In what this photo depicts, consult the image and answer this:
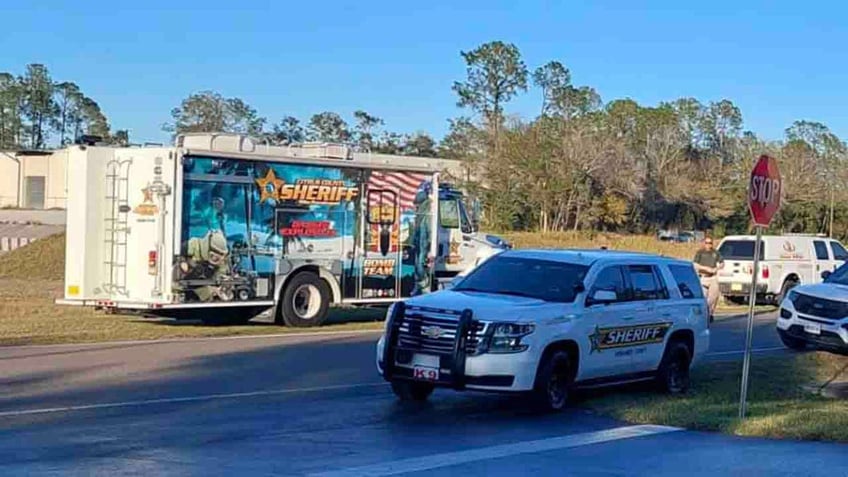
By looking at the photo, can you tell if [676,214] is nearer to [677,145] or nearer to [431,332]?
[677,145]

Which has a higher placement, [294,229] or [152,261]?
[294,229]

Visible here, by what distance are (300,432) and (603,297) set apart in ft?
13.1

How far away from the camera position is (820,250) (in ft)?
119

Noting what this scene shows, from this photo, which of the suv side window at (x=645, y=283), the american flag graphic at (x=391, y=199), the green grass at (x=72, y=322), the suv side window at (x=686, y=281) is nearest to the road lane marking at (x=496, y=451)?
the suv side window at (x=645, y=283)

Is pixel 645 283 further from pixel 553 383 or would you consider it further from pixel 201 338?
pixel 201 338

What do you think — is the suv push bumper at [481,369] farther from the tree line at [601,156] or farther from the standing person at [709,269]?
the tree line at [601,156]

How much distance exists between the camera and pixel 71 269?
23.2 m

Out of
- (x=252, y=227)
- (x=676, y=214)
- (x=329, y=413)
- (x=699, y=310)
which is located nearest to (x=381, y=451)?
(x=329, y=413)

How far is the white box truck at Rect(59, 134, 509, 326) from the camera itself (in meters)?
22.6

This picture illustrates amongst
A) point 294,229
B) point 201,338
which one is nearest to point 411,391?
point 201,338

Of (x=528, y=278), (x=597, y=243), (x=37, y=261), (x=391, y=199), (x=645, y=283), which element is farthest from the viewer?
(x=597, y=243)

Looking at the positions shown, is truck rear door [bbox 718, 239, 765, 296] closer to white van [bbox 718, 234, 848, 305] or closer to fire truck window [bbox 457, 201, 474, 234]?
white van [bbox 718, 234, 848, 305]

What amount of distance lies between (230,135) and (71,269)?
11.9 ft

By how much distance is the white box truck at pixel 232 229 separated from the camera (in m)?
22.6
